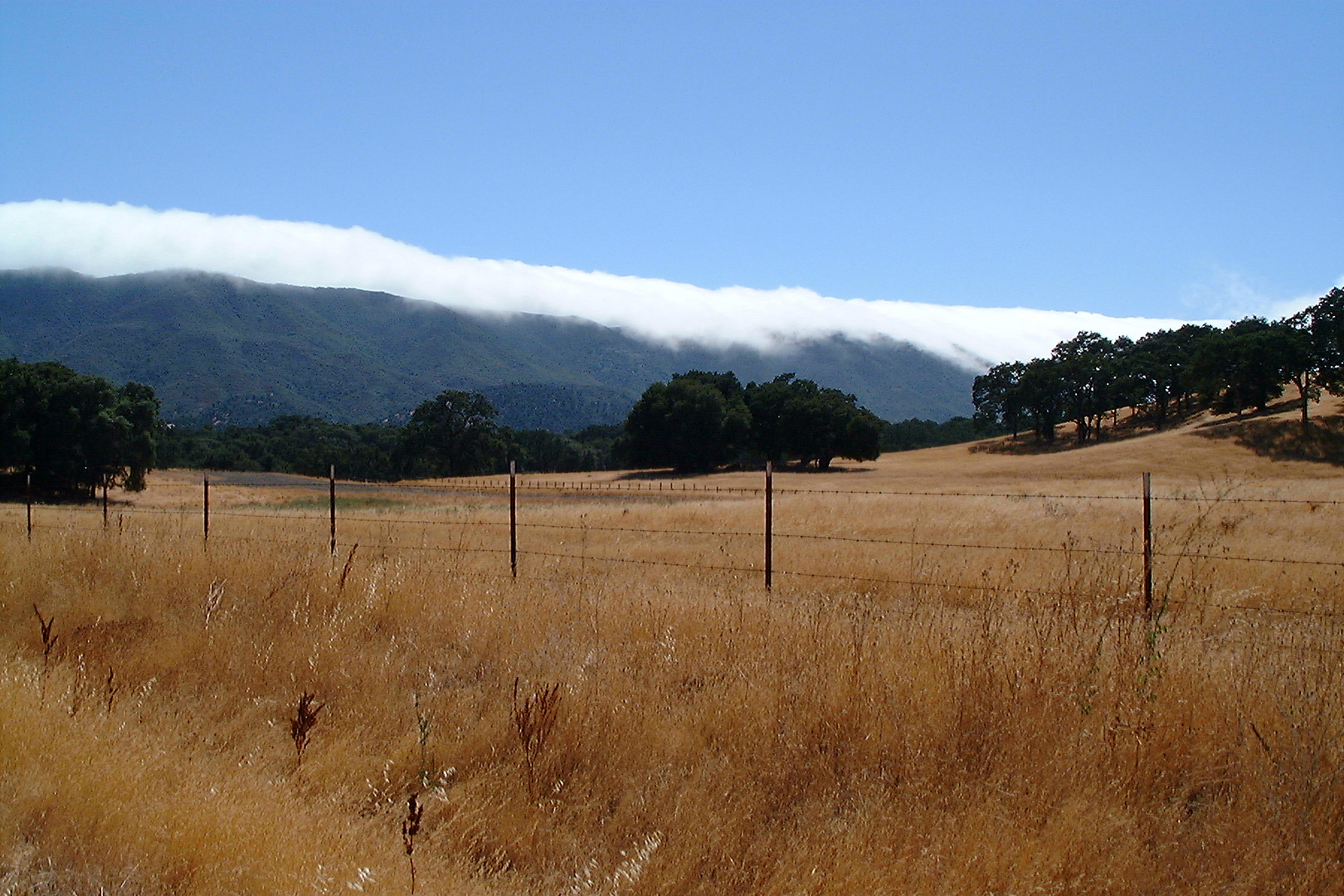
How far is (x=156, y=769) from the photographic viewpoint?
14.7ft

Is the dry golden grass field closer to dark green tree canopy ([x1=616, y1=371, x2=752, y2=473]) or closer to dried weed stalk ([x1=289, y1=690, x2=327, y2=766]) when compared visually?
dried weed stalk ([x1=289, y1=690, x2=327, y2=766])

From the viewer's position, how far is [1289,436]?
67.8 metres

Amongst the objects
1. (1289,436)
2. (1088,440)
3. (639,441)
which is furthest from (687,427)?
(1289,436)

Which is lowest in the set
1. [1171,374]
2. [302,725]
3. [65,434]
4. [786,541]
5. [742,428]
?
[786,541]

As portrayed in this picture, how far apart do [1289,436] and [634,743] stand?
78.7 meters

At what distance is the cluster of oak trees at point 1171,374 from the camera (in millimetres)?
69000

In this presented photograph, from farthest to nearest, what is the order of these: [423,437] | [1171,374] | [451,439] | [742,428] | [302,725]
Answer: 1. [451,439]
2. [423,437]
3. [1171,374]
4. [742,428]
5. [302,725]

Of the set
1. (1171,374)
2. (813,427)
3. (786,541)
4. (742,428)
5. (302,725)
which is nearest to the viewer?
(302,725)

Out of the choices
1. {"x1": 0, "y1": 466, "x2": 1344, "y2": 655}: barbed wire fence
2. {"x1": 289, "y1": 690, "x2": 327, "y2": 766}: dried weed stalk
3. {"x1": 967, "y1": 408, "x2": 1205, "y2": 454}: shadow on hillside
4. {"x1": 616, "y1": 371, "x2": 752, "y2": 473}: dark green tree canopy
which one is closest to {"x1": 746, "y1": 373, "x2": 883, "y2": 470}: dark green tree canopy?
{"x1": 616, "y1": 371, "x2": 752, "y2": 473}: dark green tree canopy

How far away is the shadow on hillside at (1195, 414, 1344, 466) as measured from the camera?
63.0 metres

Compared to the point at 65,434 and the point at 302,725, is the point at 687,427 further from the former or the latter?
the point at 302,725

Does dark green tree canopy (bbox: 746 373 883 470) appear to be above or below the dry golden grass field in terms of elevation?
above

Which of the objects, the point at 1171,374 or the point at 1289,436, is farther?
the point at 1171,374

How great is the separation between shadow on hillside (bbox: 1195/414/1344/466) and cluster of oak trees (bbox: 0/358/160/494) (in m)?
76.8
